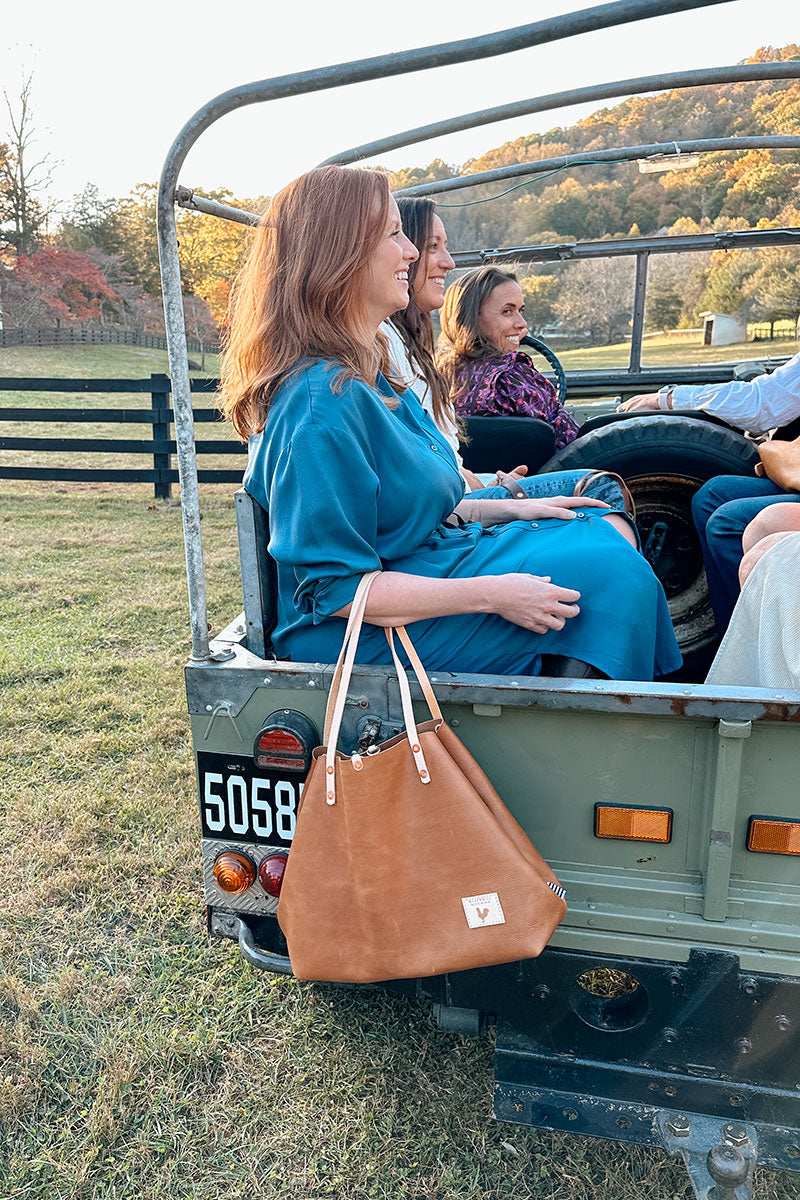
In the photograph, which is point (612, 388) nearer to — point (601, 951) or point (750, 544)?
point (750, 544)

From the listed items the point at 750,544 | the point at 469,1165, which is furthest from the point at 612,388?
the point at 469,1165

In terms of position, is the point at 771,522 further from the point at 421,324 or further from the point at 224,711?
the point at 224,711

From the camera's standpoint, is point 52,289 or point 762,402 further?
point 52,289

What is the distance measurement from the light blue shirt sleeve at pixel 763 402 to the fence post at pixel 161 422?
7.92 m

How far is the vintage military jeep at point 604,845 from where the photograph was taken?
1.63 metres

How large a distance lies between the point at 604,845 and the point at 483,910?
327mm

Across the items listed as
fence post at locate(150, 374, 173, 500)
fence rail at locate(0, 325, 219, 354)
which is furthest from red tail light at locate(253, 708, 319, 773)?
fence rail at locate(0, 325, 219, 354)

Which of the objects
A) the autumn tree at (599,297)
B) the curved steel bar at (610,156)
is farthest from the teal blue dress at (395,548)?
the autumn tree at (599,297)

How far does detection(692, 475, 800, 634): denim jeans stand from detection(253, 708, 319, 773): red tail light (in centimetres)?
133

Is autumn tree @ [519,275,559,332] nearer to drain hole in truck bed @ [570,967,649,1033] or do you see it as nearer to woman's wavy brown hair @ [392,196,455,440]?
woman's wavy brown hair @ [392,196,455,440]

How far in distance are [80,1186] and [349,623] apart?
1.37 meters

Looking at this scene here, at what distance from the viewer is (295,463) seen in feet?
5.65

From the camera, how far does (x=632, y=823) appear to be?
5.65 feet

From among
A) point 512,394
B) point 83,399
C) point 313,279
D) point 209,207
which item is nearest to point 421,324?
point 512,394
